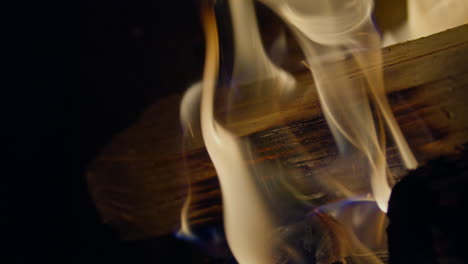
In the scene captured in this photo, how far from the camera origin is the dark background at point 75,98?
5.40ft

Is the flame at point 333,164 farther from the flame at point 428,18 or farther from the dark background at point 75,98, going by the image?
the dark background at point 75,98

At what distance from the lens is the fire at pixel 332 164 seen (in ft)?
4.65

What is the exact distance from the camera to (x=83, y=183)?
162 cm

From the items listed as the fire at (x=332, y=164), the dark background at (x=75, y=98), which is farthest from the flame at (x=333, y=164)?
the dark background at (x=75, y=98)

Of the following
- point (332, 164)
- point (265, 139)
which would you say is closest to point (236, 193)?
point (265, 139)

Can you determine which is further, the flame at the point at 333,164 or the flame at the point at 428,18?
the flame at the point at 428,18

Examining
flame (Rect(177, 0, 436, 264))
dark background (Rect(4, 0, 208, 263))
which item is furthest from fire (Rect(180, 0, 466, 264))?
dark background (Rect(4, 0, 208, 263))

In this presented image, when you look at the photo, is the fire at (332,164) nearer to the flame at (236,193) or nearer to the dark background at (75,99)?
the flame at (236,193)

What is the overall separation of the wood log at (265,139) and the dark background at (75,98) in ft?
0.42

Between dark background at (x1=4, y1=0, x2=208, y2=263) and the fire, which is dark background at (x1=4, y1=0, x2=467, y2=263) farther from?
the fire

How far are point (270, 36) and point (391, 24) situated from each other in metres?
0.70

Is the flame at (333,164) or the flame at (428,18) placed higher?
the flame at (428,18)

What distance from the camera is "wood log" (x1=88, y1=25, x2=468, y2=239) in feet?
4.60

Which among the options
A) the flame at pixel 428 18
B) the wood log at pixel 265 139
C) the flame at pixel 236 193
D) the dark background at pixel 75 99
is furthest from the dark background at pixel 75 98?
the flame at pixel 428 18
